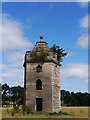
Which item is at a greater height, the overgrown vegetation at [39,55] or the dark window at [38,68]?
the overgrown vegetation at [39,55]

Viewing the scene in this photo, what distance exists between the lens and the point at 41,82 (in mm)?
24469

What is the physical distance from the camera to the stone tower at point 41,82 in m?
24.0

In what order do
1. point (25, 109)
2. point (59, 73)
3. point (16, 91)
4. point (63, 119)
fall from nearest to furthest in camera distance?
point (63, 119)
point (25, 109)
point (59, 73)
point (16, 91)

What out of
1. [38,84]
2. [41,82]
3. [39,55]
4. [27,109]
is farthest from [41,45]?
[27,109]

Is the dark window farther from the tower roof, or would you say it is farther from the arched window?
the tower roof

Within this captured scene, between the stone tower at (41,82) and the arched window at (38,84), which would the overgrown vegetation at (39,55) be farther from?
the arched window at (38,84)

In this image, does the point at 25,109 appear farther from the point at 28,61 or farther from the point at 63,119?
the point at 63,119

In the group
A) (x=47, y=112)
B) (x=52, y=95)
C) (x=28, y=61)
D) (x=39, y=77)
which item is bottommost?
(x=47, y=112)

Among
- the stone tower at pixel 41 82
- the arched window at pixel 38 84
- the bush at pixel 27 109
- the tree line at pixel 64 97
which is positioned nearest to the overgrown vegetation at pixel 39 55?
the stone tower at pixel 41 82

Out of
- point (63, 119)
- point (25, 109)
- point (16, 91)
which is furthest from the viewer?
point (16, 91)

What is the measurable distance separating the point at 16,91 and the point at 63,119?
77.6 metres

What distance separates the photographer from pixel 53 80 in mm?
24531

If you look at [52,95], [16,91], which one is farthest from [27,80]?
[16,91]

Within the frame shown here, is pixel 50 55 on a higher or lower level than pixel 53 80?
higher
